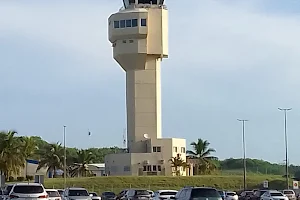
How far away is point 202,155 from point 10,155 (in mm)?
41937

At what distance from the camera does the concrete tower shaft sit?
364ft

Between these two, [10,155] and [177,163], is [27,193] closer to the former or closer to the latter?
[10,155]

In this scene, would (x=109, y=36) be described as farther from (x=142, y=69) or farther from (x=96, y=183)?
(x=96, y=183)

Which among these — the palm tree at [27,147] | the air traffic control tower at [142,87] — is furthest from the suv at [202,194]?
the air traffic control tower at [142,87]

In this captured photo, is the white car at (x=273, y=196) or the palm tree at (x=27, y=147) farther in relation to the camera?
the palm tree at (x=27, y=147)

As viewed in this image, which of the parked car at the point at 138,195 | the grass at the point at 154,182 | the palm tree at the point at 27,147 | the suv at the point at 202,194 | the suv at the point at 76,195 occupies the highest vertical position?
the palm tree at the point at 27,147

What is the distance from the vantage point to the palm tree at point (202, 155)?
12412 centimetres

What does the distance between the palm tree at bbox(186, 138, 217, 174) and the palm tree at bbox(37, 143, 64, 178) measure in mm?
22157

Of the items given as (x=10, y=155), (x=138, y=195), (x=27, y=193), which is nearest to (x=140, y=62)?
(x=10, y=155)

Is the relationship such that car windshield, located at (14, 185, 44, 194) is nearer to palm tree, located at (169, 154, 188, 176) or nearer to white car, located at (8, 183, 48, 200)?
white car, located at (8, 183, 48, 200)

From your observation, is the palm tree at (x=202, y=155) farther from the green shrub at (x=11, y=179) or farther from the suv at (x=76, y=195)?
the suv at (x=76, y=195)

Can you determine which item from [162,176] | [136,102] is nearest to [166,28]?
[136,102]

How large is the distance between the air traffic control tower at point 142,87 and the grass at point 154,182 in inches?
300

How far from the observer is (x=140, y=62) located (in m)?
112
